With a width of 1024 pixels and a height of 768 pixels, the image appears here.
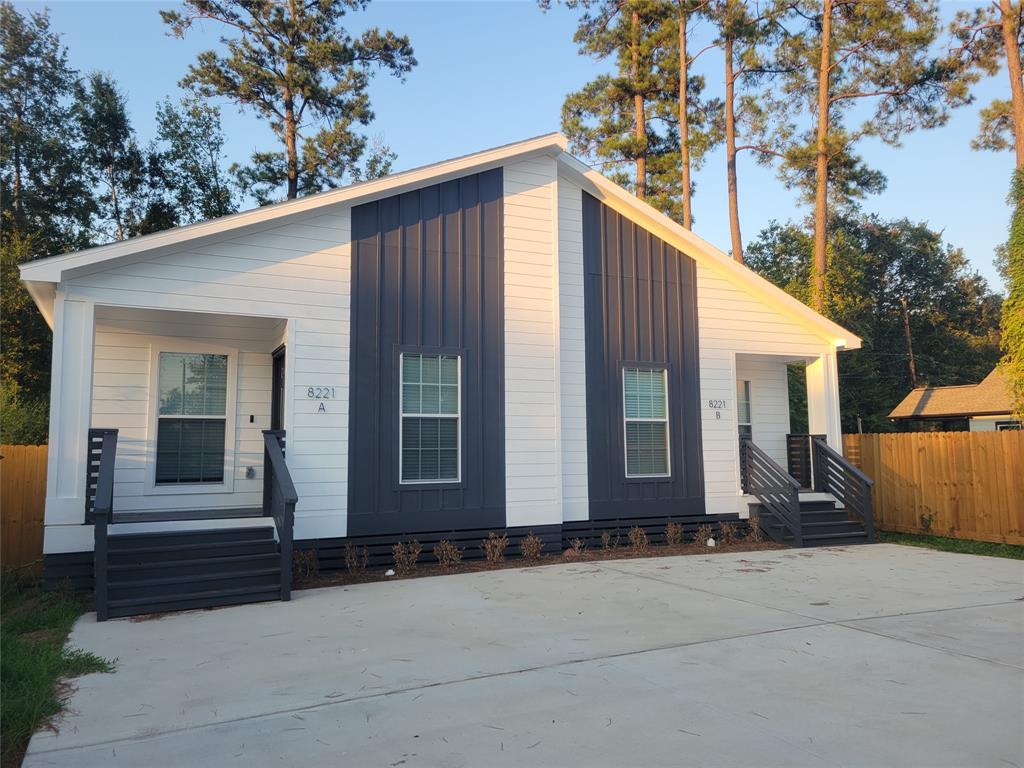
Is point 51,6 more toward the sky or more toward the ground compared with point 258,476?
more toward the sky

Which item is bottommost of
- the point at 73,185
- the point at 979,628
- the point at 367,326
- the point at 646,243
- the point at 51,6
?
the point at 979,628

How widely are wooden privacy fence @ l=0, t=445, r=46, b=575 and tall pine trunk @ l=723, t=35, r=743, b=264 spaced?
16035 mm

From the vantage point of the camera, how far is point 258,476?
29.8 ft

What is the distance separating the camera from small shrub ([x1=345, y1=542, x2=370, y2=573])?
8.01 meters

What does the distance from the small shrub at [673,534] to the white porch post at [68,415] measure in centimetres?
712

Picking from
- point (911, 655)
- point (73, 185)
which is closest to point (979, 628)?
point (911, 655)

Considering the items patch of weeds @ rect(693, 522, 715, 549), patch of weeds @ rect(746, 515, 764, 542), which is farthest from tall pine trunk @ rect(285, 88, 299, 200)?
patch of weeds @ rect(746, 515, 764, 542)

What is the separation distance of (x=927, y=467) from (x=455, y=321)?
7.87 metres

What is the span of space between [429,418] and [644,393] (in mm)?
3313

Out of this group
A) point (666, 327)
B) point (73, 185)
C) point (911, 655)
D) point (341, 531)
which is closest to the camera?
point (911, 655)

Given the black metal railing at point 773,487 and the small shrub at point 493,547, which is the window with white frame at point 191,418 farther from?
the black metal railing at point 773,487

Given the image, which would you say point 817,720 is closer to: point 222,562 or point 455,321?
point 222,562

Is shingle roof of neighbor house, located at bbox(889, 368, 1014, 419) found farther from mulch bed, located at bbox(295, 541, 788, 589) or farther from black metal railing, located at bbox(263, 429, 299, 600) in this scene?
black metal railing, located at bbox(263, 429, 299, 600)

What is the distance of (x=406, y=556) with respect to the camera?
8258mm
